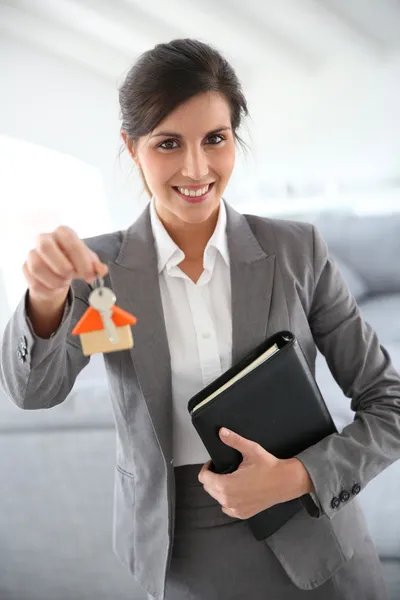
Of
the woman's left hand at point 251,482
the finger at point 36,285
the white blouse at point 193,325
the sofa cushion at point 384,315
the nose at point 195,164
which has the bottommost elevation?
the sofa cushion at point 384,315

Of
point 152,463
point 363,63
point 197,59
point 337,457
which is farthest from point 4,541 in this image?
point 363,63

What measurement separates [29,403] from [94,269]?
0.28m

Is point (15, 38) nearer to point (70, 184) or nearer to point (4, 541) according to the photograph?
point (70, 184)

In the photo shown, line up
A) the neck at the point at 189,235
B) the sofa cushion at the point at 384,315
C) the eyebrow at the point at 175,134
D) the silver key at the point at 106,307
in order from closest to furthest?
the silver key at the point at 106,307 < the eyebrow at the point at 175,134 < the neck at the point at 189,235 < the sofa cushion at the point at 384,315

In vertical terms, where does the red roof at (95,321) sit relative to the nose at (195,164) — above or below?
below

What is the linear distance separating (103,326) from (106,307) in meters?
0.02

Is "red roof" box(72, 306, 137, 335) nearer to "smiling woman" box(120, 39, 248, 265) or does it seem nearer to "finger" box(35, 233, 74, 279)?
"finger" box(35, 233, 74, 279)

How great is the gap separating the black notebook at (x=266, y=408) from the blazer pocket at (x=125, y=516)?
169 mm

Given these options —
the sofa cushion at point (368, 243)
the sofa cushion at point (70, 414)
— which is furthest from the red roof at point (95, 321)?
the sofa cushion at point (368, 243)

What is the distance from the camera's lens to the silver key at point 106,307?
0.53m

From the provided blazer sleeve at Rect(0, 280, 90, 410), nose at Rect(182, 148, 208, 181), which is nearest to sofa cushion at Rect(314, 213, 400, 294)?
nose at Rect(182, 148, 208, 181)

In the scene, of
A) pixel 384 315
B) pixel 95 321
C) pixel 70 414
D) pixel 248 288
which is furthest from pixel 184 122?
pixel 384 315

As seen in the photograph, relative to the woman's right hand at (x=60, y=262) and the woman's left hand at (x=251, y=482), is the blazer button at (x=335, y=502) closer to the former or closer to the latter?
the woman's left hand at (x=251, y=482)

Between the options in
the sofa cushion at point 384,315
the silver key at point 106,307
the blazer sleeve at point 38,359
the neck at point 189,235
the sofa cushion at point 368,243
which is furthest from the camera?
the sofa cushion at point 368,243
